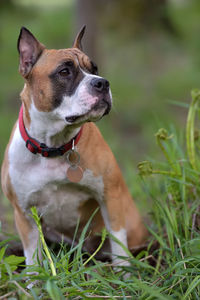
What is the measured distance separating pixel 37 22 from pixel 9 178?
1015 cm

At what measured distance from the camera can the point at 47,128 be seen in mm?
3154

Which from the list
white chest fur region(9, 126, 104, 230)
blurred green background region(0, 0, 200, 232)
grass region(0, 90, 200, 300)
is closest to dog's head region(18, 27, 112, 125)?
white chest fur region(9, 126, 104, 230)

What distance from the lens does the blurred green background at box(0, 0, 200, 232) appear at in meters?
7.61

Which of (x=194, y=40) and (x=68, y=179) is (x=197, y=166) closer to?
(x=68, y=179)

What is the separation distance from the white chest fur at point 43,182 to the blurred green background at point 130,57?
182 cm

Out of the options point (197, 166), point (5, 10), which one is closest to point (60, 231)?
point (197, 166)

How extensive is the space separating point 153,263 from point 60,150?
1.05 metres

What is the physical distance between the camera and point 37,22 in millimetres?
12742

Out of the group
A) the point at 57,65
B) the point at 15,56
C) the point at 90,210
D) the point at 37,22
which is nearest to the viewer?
the point at 57,65

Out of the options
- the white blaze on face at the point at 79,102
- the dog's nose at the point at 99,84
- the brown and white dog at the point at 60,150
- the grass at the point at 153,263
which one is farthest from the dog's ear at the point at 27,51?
the grass at the point at 153,263

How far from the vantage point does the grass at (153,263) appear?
91.4 inches

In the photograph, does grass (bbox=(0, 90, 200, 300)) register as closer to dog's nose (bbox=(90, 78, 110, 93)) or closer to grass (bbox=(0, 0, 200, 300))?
grass (bbox=(0, 0, 200, 300))

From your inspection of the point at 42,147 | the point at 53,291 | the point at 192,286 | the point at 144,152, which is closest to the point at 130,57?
the point at 144,152

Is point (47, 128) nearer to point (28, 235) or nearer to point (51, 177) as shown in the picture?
point (51, 177)
